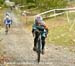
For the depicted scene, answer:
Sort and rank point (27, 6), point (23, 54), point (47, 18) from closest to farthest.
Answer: point (23, 54), point (47, 18), point (27, 6)

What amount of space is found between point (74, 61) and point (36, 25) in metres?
2.09

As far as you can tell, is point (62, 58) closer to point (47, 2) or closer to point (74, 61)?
point (74, 61)

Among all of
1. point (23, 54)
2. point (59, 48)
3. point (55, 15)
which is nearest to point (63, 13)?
point (55, 15)

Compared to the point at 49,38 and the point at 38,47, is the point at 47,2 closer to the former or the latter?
the point at 49,38

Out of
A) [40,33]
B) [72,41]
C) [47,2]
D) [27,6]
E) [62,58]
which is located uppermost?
[40,33]

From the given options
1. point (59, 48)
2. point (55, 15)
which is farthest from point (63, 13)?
point (59, 48)

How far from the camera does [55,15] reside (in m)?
37.4

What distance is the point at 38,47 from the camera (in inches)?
563

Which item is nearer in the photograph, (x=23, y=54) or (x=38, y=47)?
(x=38, y=47)

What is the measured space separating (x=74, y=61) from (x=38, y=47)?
5.12ft

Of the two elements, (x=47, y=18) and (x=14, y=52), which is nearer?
(x=14, y=52)

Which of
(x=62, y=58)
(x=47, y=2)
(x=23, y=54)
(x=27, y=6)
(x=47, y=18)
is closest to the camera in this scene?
(x=62, y=58)

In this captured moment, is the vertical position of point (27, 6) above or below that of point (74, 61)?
below

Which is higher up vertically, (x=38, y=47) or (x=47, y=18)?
(x=38, y=47)
